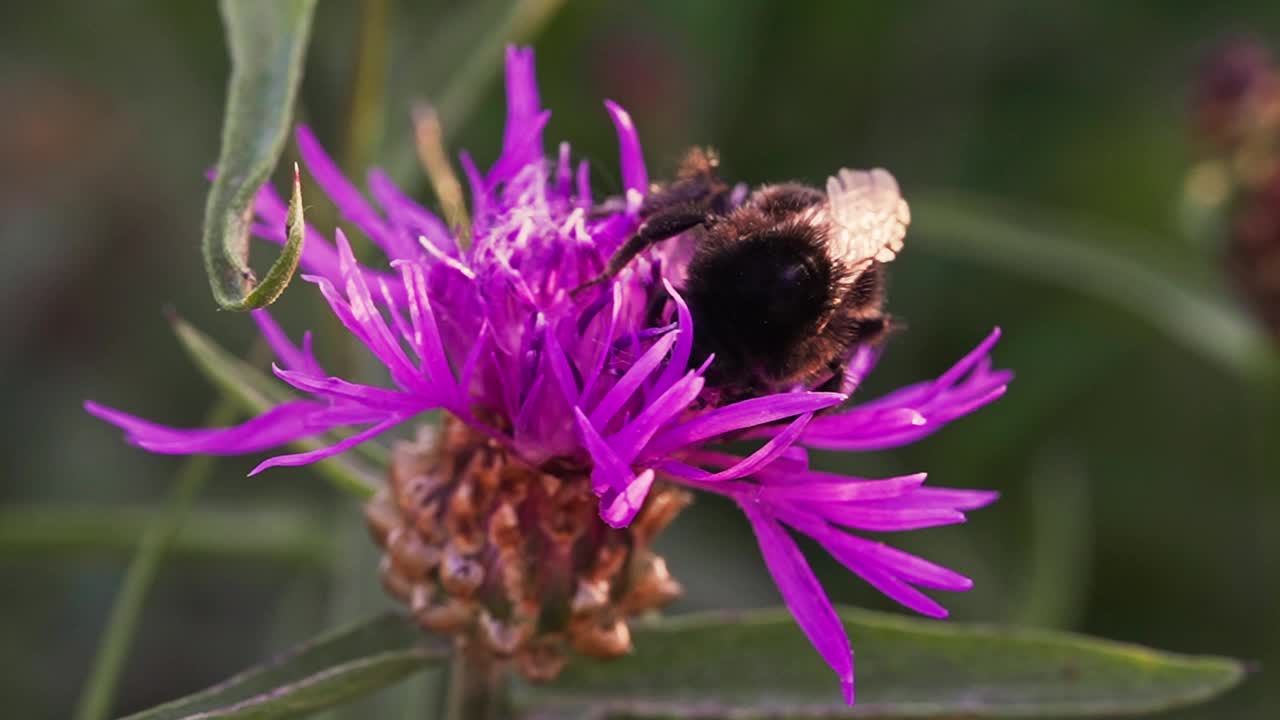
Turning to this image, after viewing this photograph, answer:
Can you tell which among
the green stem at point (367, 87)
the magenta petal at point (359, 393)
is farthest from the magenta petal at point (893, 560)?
the green stem at point (367, 87)

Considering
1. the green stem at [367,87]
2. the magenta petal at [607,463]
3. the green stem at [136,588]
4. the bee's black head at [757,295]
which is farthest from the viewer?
the green stem at [367,87]

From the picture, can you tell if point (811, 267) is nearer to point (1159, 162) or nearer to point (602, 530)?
point (602, 530)

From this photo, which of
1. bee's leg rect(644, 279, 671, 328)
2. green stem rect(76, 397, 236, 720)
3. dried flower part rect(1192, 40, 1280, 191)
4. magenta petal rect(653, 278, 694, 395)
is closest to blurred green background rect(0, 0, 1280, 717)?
dried flower part rect(1192, 40, 1280, 191)

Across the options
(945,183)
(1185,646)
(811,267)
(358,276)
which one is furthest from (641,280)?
(945,183)

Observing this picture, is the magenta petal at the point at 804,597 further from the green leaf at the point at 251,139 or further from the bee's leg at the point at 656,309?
the green leaf at the point at 251,139

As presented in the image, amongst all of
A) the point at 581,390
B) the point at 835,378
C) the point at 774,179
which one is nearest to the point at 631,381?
the point at 581,390

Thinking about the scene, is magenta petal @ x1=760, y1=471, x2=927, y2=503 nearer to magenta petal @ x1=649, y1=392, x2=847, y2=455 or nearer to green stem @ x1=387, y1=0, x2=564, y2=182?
Answer: magenta petal @ x1=649, y1=392, x2=847, y2=455

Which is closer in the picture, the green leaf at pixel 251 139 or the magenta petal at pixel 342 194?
the green leaf at pixel 251 139
